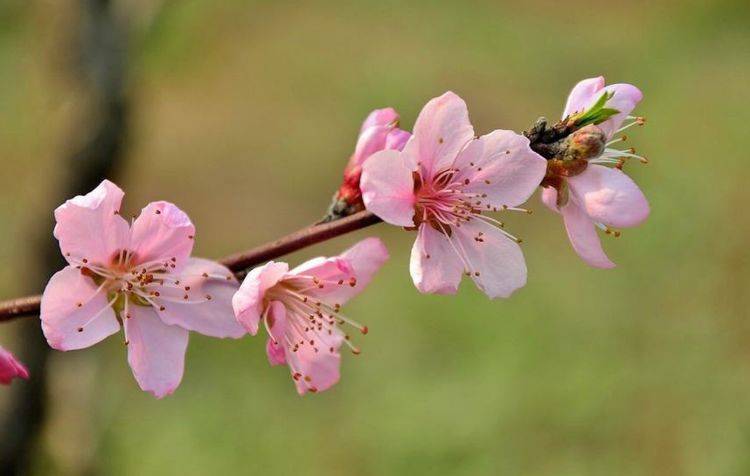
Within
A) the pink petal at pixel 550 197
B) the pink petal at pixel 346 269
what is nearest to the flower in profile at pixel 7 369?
the pink petal at pixel 346 269

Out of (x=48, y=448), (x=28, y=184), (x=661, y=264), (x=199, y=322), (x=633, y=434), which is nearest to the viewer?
(x=199, y=322)

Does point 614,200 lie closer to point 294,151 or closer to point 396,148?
point 396,148

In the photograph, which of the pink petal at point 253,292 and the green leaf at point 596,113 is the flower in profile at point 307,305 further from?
the green leaf at point 596,113

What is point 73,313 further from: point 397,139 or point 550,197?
point 550,197

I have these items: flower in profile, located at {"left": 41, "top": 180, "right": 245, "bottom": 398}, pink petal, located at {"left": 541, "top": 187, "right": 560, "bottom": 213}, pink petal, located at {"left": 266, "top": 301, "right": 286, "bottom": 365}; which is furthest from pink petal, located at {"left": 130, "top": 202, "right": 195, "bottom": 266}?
pink petal, located at {"left": 541, "top": 187, "right": 560, "bottom": 213}

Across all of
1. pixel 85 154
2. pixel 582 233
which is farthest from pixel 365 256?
pixel 85 154

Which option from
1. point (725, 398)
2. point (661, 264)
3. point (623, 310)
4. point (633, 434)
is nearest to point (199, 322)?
point (633, 434)
